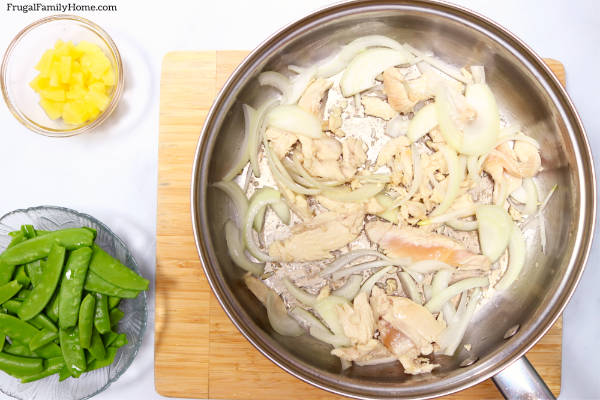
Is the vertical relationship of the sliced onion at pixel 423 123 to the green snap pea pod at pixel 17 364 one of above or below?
above

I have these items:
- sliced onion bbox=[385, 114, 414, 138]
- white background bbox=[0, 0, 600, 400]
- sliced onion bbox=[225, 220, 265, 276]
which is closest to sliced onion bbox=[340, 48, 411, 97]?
sliced onion bbox=[385, 114, 414, 138]

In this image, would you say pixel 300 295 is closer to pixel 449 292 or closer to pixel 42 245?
pixel 449 292

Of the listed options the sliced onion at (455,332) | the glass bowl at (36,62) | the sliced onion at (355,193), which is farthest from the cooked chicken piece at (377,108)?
the glass bowl at (36,62)

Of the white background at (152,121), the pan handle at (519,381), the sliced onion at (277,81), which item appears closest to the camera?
the pan handle at (519,381)

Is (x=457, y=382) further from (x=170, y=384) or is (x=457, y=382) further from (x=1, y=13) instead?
(x=1, y=13)

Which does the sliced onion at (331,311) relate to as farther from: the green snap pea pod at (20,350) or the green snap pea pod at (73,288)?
the green snap pea pod at (20,350)

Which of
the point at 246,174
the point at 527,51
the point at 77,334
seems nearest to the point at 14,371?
the point at 77,334

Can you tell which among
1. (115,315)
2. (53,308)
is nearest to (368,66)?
(115,315)
